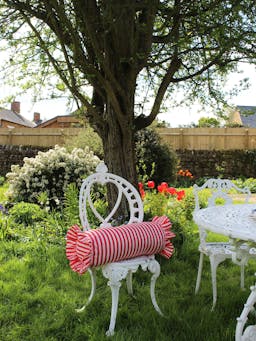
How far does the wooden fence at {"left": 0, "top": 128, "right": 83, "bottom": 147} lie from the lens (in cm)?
1320

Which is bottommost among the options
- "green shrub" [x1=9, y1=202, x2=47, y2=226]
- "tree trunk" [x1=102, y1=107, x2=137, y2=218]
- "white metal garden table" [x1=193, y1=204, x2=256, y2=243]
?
"green shrub" [x1=9, y1=202, x2=47, y2=226]

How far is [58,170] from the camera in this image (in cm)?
686

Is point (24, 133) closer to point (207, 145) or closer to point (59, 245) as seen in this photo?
point (207, 145)

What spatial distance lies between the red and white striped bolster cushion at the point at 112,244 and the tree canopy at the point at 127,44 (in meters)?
1.56

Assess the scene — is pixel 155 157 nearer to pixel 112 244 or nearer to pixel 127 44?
pixel 127 44

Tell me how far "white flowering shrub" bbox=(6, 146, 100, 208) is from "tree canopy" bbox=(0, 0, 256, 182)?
77.0 inches

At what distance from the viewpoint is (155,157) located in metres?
9.05

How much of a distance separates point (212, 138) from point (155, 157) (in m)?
4.85

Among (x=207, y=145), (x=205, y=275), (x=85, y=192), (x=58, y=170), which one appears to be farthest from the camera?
(x=207, y=145)

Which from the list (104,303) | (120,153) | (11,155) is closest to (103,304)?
(104,303)

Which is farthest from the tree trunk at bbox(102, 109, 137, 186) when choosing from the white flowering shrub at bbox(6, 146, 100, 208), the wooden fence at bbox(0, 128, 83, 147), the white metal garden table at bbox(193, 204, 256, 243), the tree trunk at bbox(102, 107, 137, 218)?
the wooden fence at bbox(0, 128, 83, 147)

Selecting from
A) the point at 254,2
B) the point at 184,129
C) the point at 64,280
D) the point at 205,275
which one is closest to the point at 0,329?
the point at 64,280

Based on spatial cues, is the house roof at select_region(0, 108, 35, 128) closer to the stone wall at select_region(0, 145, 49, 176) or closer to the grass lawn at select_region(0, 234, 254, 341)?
the stone wall at select_region(0, 145, 49, 176)

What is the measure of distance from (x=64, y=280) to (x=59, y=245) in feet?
3.20
